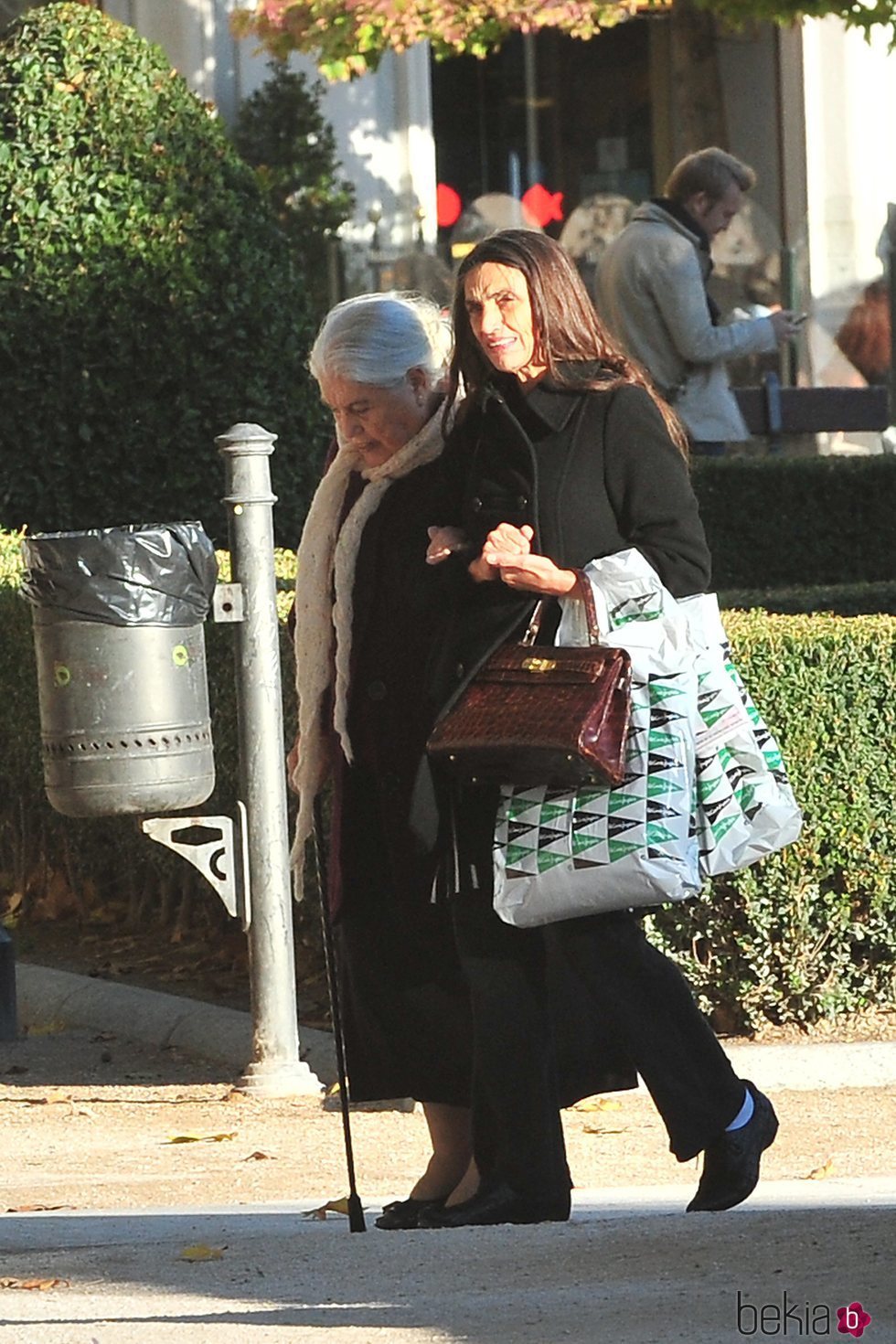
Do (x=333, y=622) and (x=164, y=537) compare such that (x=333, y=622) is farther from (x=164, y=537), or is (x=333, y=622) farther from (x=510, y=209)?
(x=510, y=209)

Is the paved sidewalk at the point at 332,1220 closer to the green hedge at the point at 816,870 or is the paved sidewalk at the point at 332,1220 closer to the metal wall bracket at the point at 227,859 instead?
the green hedge at the point at 816,870

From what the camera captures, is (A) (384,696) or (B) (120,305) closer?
(A) (384,696)

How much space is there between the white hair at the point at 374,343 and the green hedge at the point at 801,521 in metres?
6.17

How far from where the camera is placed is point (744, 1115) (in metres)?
4.14

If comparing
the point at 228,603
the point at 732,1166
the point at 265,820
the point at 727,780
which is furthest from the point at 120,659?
the point at 732,1166

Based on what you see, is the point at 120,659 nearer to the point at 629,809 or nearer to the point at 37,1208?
the point at 37,1208

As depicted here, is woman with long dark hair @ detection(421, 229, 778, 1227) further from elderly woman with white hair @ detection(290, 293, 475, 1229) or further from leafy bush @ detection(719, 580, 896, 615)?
leafy bush @ detection(719, 580, 896, 615)

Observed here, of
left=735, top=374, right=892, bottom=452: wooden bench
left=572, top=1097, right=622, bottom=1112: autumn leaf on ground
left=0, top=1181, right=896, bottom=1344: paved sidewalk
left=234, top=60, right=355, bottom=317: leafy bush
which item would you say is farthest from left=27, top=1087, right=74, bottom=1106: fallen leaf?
left=234, top=60, right=355, bottom=317: leafy bush

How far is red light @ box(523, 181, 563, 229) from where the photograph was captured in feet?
59.1

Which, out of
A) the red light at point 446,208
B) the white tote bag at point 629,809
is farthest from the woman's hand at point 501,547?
the red light at point 446,208

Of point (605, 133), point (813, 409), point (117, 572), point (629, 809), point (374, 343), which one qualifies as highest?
point (605, 133)

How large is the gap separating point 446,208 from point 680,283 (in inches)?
343

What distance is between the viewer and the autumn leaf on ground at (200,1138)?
588 centimetres

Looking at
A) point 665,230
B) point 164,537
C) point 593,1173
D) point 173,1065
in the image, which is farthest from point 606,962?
point 665,230
